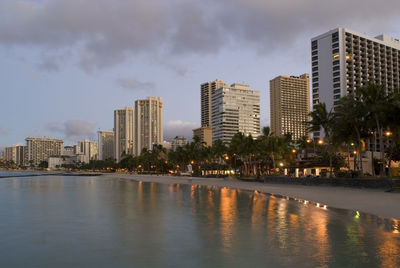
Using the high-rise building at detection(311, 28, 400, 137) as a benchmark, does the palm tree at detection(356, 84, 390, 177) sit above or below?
below

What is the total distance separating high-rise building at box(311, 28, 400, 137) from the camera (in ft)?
462

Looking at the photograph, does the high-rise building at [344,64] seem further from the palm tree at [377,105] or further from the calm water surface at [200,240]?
the calm water surface at [200,240]

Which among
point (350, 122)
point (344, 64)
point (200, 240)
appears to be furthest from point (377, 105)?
point (344, 64)

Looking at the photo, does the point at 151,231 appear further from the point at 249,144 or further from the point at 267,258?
the point at 249,144

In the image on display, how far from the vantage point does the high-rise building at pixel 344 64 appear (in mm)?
140875

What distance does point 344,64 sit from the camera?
5571 inches

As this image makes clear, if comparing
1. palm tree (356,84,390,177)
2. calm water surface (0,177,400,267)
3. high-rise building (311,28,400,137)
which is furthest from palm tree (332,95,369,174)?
high-rise building (311,28,400,137)

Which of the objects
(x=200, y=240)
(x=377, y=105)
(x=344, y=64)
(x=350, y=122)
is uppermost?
(x=344, y=64)

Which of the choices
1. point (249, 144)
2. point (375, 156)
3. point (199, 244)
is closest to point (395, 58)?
point (375, 156)

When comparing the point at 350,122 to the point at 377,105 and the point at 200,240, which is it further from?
the point at 200,240

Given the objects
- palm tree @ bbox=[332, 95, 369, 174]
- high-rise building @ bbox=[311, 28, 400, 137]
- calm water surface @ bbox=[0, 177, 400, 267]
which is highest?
high-rise building @ bbox=[311, 28, 400, 137]

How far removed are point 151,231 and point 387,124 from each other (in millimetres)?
35052

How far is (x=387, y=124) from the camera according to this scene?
138ft

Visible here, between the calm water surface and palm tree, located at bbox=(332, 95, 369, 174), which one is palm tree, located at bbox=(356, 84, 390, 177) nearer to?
palm tree, located at bbox=(332, 95, 369, 174)
